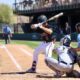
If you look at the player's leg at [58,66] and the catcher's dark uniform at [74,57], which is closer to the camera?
the player's leg at [58,66]

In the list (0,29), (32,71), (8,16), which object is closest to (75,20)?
(0,29)

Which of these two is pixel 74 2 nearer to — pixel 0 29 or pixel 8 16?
pixel 0 29

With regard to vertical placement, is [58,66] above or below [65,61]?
below

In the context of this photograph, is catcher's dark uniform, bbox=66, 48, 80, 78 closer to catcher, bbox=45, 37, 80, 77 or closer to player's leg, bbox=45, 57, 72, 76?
catcher, bbox=45, 37, 80, 77

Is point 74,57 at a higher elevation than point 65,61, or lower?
higher

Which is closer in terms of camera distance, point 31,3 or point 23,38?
point 23,38

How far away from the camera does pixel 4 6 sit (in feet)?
353

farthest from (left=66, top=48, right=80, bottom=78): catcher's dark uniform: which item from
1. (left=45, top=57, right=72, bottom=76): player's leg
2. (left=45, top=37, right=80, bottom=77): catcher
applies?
(left=45, top=57, right=72, bottom=76): player's leg

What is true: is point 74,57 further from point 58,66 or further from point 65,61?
point 58,66

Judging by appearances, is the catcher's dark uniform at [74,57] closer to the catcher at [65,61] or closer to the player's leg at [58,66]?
the catcher at [65,61]

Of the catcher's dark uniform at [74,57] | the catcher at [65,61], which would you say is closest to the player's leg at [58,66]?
the catcher at [65,61]

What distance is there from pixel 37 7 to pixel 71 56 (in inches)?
1861

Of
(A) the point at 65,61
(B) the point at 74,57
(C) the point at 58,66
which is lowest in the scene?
(C) the point at 58,66

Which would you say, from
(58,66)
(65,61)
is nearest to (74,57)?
(65,61)
